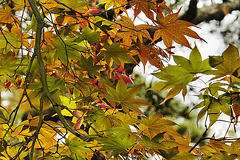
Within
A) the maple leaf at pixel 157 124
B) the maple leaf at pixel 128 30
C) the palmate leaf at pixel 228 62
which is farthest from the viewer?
the maple leaf at pixel 128 30

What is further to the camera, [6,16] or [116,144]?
[6,16]

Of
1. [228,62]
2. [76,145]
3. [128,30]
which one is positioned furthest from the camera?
[128,30]

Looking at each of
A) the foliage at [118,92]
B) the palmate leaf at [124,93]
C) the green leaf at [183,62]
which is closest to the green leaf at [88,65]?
the foliage at [118,92]

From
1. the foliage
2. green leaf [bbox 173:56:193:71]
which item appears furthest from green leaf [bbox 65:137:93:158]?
green leaf [bbox 173:56:193:71]

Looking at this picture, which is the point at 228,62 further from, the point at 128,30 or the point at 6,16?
the point at 6,16

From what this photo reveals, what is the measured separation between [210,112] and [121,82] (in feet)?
0.48

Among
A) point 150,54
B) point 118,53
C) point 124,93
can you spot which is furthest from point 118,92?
point 150,54

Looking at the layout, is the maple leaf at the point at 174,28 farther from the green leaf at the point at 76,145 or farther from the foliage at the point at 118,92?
the green leaf at the point at 76,145

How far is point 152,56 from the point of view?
0.56 m

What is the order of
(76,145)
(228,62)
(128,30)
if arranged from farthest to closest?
(128,30) < (76,145) < (228,62)

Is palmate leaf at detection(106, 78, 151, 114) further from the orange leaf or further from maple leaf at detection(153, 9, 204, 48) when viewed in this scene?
the orange leaf

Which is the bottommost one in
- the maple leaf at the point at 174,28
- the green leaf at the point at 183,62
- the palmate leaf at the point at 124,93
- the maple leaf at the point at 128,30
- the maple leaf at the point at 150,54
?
the palmate leaf at the point at 124,93

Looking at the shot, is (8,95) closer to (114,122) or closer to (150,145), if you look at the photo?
(114,122)

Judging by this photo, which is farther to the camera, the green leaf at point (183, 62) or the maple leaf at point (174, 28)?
the maple leaf at point (174, 28)
